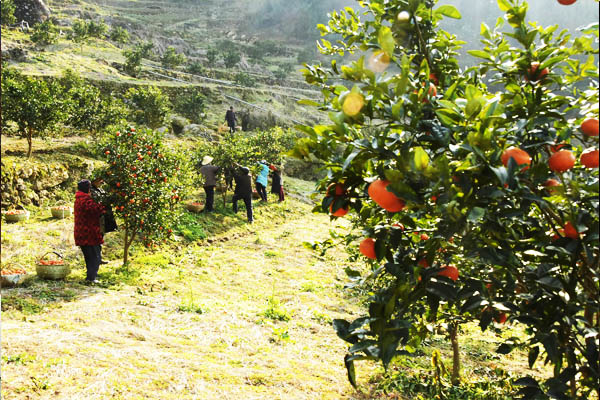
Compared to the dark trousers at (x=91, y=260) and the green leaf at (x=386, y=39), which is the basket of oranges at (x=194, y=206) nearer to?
the dark trousers at (x=91, y=260)

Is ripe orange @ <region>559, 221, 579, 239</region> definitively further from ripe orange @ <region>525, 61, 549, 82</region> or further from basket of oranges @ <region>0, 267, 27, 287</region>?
basket of oranges @ <region>0, 267, 27, 287</region>

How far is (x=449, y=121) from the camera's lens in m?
1.36

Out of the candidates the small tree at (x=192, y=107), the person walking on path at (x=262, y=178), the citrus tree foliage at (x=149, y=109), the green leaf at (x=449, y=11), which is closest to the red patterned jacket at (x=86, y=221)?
the green leaf at (x=449, y=11)

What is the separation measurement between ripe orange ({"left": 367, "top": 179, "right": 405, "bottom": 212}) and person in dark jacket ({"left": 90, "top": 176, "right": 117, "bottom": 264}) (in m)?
5.49

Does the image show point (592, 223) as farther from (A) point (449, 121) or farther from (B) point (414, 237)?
(B) point (414, 237)

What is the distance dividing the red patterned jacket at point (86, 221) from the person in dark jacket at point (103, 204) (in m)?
0.35

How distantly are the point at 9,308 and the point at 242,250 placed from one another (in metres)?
4.42

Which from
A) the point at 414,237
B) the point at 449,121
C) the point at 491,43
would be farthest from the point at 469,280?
the point at 491,43

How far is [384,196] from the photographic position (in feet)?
4.32

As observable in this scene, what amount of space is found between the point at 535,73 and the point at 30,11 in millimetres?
45904

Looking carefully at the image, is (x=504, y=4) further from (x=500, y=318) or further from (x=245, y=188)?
(x=245, y=188)

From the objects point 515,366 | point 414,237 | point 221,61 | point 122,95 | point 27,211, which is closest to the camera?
point 414,237

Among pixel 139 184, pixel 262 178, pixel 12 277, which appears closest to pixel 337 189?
pixel 12 277

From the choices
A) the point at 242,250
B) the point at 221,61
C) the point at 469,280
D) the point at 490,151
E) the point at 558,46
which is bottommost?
the point at 242,250
